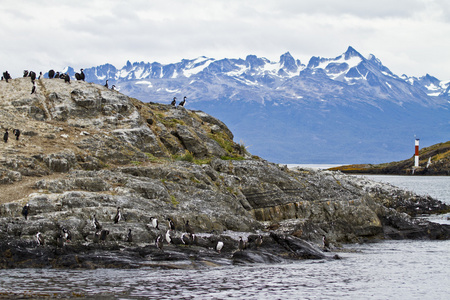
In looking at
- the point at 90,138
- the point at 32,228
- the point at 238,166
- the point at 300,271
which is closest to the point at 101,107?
the point at 90,138

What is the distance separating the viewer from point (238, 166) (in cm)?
4216

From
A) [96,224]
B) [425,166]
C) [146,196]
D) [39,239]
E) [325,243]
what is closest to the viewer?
[39,239]

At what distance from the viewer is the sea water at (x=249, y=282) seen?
837 inches

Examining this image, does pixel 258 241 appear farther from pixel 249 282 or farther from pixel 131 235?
pixel 131 235

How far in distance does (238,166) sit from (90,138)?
11.6 m

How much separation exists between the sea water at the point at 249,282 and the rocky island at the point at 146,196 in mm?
1386

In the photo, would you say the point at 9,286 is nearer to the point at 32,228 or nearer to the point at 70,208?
the point at 32,228

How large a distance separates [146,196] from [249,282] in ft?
37.1

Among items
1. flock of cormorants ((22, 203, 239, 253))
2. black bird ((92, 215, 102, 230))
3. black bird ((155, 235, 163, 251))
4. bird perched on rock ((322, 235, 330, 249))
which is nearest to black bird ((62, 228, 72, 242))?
flock of cormorants ((22, 203, 239, 253))

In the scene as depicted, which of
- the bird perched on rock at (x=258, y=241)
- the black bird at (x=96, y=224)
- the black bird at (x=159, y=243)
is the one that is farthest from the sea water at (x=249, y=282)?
the black bird at (x=96, y=224)

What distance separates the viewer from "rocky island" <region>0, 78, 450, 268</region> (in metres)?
26.8

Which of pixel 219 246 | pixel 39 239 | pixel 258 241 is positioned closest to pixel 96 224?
pixel 39 239

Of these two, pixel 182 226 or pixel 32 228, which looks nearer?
pixel 32 228

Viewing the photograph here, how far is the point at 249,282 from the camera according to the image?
24.3 m
